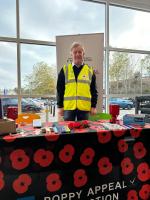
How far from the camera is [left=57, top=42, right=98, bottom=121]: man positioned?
253cm

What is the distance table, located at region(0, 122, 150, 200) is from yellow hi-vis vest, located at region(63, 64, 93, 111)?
2.92 feet

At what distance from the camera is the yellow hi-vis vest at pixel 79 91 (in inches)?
100

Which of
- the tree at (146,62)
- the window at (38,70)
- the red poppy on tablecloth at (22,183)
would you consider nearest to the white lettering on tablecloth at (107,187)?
the red poppy on tablecloth at (22,183)

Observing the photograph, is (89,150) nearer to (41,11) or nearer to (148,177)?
(148,177)

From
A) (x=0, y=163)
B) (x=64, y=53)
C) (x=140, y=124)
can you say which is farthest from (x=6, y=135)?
(x=64, y=53)

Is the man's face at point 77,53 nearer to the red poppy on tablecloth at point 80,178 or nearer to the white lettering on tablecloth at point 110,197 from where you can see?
the red poppy on tablecloth at point 80,178

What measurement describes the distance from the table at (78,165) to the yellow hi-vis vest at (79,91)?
0.89m

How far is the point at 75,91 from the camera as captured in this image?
259 cm

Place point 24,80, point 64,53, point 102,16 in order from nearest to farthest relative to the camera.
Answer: point 64,53 → point 24,80 → point 102,16

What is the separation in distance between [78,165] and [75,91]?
1221 millimetres

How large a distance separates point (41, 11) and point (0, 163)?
3.08m

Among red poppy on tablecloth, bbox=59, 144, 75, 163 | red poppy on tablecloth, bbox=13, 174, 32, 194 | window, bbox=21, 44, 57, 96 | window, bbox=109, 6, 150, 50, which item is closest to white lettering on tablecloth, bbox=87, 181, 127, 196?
red poppy on tablecloth, bbox=59, 144, 75, 163

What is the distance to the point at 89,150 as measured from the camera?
5.05 ft

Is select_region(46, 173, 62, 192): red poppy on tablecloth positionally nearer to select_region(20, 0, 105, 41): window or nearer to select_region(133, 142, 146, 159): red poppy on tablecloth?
select_region(133, 142, 146, 159): red poppy on tablecloth
